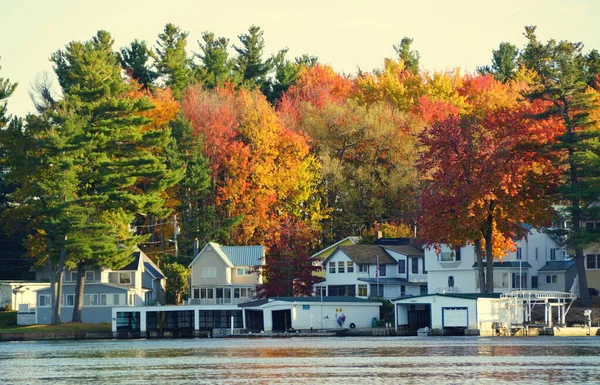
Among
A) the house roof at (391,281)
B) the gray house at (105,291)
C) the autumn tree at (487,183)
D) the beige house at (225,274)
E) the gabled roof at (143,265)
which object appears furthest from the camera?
the beige house at (225,274)

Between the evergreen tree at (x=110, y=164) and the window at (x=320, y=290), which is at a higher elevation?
the evergreen tree at (x=110, y=164)

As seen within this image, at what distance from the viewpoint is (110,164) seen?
11275 centimetres

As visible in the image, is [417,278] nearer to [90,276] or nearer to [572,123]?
[572,123]

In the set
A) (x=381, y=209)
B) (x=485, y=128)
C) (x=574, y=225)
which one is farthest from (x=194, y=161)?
(x=574, y=225)

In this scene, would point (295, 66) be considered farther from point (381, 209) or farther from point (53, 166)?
point (53, 166)

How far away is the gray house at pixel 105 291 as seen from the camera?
116562 mm

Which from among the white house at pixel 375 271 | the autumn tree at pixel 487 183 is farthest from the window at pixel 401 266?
the autumn tree at pixel 487 183

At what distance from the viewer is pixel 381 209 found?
12562cm

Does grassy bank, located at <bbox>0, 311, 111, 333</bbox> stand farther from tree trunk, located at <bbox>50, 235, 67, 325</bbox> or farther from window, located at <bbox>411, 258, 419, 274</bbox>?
window, located at <bbox>411, 258, 419, 274</bbox>

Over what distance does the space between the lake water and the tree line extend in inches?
484

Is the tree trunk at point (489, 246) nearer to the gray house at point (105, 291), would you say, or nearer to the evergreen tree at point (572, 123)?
the evergreen tree at point (572, 123)

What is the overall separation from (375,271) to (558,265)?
16.1 metres

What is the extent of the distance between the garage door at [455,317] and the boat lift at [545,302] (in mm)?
3202

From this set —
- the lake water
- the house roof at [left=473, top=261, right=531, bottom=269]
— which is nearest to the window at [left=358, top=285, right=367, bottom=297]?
the house roof at [left=473, top=261, right=531, bottom=269]
